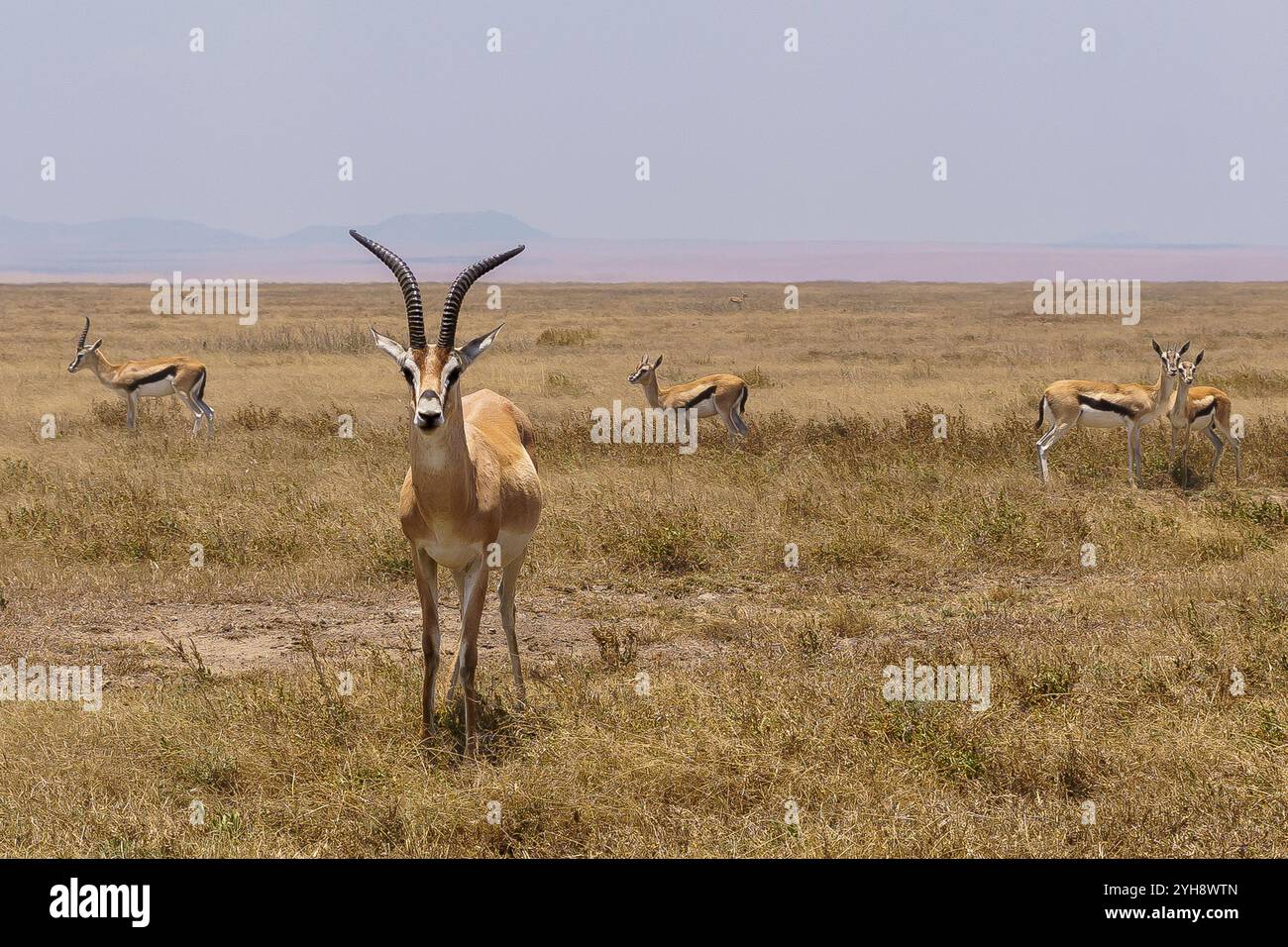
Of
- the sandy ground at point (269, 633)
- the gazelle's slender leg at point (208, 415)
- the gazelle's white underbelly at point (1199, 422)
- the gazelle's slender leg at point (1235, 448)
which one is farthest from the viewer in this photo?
the gazelle's slender leg at point (208, 415)

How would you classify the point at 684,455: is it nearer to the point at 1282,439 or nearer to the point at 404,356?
the point at 1282,439

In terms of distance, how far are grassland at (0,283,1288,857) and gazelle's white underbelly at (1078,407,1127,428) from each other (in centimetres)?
40

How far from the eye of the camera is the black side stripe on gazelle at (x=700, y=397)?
16.7 meters

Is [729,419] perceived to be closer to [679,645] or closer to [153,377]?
[153,377]

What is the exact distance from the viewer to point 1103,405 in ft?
45.5

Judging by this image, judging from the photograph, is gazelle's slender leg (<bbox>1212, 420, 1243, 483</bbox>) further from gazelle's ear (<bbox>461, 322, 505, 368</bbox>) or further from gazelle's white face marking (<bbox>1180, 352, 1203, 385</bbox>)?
gazelle's ear (<bbox>461, 322, 505, 368</bbox>)

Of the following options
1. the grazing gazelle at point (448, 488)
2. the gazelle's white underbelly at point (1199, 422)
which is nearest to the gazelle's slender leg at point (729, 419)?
the gazelle's white underbelly at point (1199, 422)

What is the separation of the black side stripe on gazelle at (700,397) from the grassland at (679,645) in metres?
1.06

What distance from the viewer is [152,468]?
520 inches

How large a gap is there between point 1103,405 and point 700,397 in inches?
205

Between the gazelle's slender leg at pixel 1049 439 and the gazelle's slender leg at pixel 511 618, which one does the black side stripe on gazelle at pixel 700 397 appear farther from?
the gazelle's slender leg at pixel 511 618

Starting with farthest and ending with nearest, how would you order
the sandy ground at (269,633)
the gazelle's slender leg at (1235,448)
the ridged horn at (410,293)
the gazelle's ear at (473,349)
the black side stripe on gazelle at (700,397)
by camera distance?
the black side stripe on gazelle at (700,397)
the gazelle's slender leg at (1235,448)
the sandy ground at (269,633)
the ridged horn at (410,293)
the gazelle's ear at (473,349)

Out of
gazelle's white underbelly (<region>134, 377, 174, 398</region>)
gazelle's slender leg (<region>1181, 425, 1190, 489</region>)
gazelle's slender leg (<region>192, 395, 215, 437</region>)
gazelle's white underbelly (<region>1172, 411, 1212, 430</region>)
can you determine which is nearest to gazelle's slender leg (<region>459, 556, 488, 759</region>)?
gazelle's slender leg (<region>1181, 425, 1190, 489</region>)

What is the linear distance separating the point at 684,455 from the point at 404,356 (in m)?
8.82
